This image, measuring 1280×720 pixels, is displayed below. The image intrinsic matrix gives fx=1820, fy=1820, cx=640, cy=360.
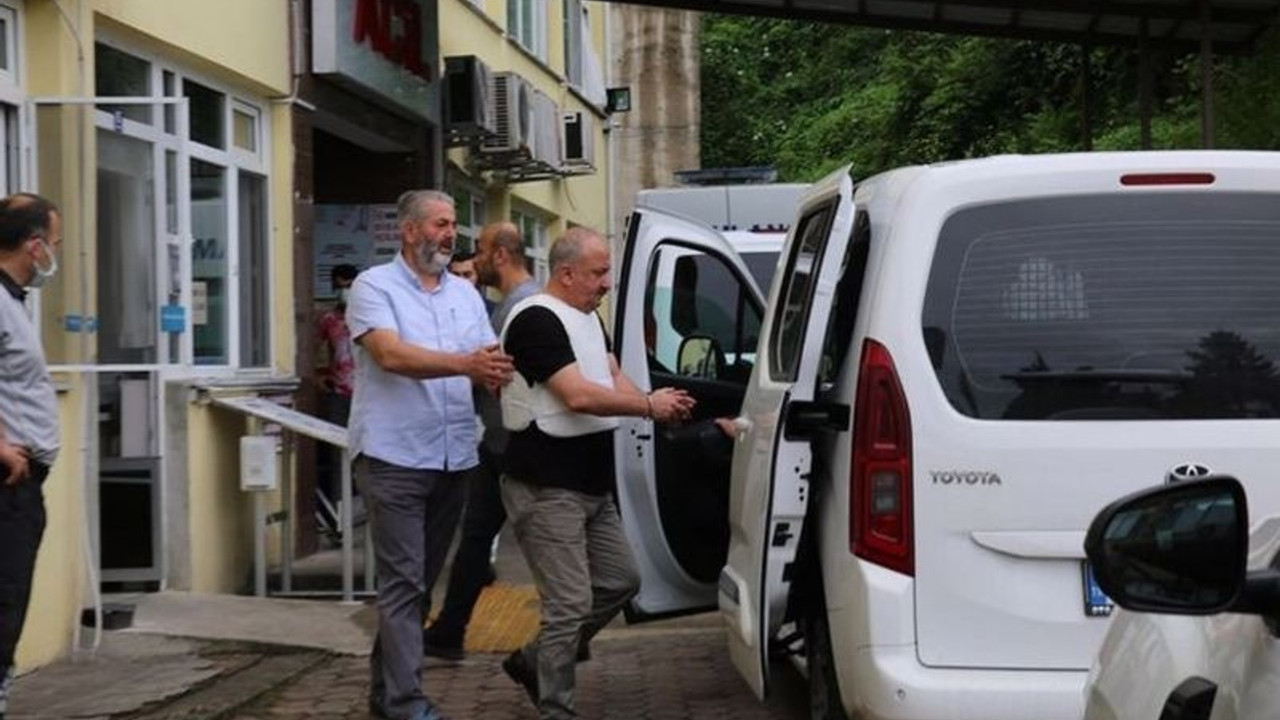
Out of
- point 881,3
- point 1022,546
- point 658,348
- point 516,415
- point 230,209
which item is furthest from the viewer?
point 881,3

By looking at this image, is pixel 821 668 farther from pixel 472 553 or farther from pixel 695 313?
pixel 695 313

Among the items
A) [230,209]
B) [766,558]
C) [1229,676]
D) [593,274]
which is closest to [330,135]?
[230,209]

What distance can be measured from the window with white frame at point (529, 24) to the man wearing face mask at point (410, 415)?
1258 centimetres

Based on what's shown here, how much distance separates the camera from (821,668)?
17.8 ft

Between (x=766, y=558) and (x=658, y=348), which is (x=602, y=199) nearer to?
(x=658, y=348)

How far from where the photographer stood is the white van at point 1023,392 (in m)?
4.72

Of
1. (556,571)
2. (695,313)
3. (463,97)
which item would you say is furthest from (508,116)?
(556,571)

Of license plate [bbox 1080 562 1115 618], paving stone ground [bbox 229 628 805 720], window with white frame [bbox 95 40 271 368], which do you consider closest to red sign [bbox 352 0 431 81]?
window with white frame [bbox 95 40 271 368]

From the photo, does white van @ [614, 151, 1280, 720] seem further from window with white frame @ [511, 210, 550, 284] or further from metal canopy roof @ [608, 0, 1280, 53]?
window with white frame @ [511, 210, 550, 284]

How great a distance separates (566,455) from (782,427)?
3.74 feet

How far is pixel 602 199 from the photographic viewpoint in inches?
1031

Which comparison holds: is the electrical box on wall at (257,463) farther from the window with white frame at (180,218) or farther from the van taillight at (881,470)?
the van taillight at (881,470)

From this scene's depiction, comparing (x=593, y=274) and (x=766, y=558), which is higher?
(x=593, y=274)

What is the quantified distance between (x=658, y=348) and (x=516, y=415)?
2039mm
